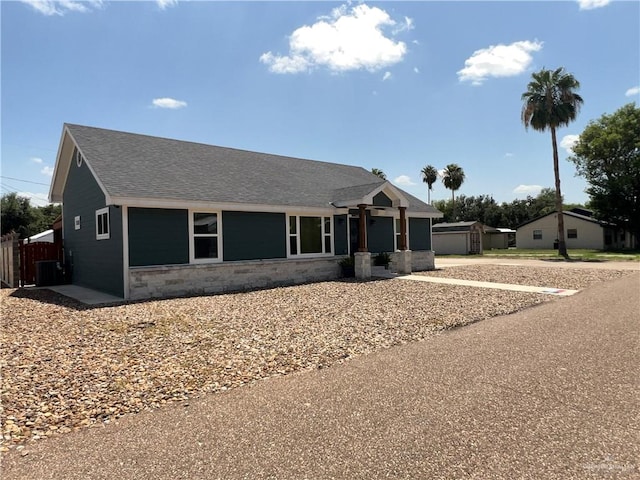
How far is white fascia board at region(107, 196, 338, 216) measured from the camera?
11023 millimetres

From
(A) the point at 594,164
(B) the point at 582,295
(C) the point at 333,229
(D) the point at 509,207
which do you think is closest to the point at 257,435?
(B) the point at 582,295

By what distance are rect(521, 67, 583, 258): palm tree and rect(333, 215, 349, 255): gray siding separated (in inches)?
851

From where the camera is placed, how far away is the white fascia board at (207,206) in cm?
1102

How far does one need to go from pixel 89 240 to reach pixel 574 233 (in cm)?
4348

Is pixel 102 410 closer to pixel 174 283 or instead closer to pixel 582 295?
pixel 174 283

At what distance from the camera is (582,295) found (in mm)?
11281

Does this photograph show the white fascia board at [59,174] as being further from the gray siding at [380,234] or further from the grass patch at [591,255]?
the grass patch at [591,255]

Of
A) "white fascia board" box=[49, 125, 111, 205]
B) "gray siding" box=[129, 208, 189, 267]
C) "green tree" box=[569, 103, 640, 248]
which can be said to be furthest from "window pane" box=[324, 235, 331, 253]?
"green tree" box=[569, 103, 640, 248]

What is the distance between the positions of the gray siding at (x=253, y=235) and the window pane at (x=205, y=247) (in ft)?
0.94

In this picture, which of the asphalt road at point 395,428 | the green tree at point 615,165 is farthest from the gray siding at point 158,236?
the green tree at point 615,165

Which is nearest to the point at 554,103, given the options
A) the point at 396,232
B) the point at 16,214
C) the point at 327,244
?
the point at 396,232

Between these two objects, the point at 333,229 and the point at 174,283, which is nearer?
the point at 174,283

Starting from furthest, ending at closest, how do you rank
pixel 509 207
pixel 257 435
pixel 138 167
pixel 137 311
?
pixel 509 207
pixel 138 167
pixel 137 311
pixel 257 435

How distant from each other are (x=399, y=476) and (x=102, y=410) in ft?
9.84
